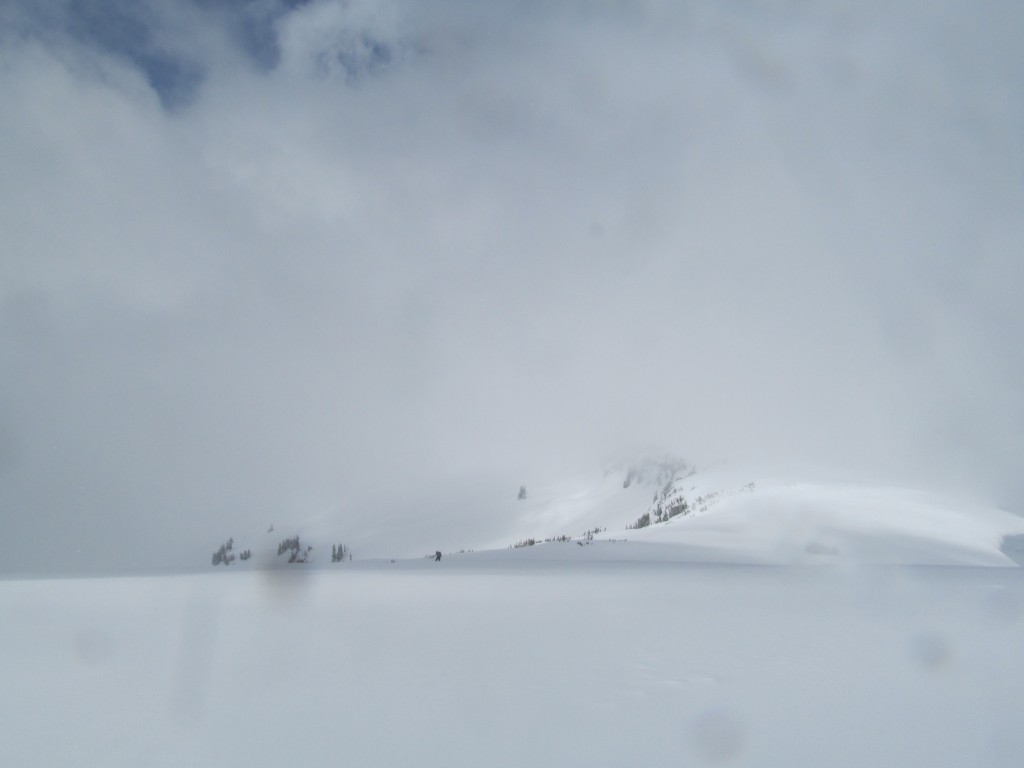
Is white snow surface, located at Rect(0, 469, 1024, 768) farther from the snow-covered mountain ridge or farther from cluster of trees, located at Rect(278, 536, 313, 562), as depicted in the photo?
cluster of trees, located at Rect(278, 536, 313, 562)

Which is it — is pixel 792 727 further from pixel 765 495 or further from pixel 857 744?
pixel 765 495

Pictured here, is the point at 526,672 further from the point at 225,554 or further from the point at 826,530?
the point at 225,554

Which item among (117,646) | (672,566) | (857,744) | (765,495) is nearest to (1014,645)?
(857,744)

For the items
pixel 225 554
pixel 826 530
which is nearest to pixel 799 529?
pixel 826 530

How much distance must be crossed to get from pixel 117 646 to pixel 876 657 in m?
10.1

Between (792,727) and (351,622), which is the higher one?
(351,622)

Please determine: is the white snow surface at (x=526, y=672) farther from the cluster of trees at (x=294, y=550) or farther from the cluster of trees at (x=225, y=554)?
the cluster of trees at (x=225, y=554)

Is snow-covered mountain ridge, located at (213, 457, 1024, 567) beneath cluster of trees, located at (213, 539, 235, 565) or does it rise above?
beneath

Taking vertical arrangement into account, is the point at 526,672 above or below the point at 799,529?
below

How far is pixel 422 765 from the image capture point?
441 centimetres

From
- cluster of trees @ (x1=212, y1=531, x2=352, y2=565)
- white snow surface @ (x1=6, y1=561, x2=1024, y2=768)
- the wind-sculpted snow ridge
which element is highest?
cluster of trees @ (x1=212, y1=531, x2=352, y2=565)

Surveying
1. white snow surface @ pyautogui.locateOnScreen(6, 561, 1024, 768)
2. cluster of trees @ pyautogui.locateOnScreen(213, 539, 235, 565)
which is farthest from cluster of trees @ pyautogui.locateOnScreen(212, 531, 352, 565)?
white snow surface @ pyautogui.locateOnScreen(6, 561, 1024, 768)

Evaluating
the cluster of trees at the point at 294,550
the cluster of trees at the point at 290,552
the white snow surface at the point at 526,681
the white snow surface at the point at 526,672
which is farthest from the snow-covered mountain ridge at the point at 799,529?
the white snow surface at the point at 526,681

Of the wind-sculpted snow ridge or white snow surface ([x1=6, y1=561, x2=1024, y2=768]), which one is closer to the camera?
white snow surface ([x1=6, y1=561, x2=1024, y2=768])
